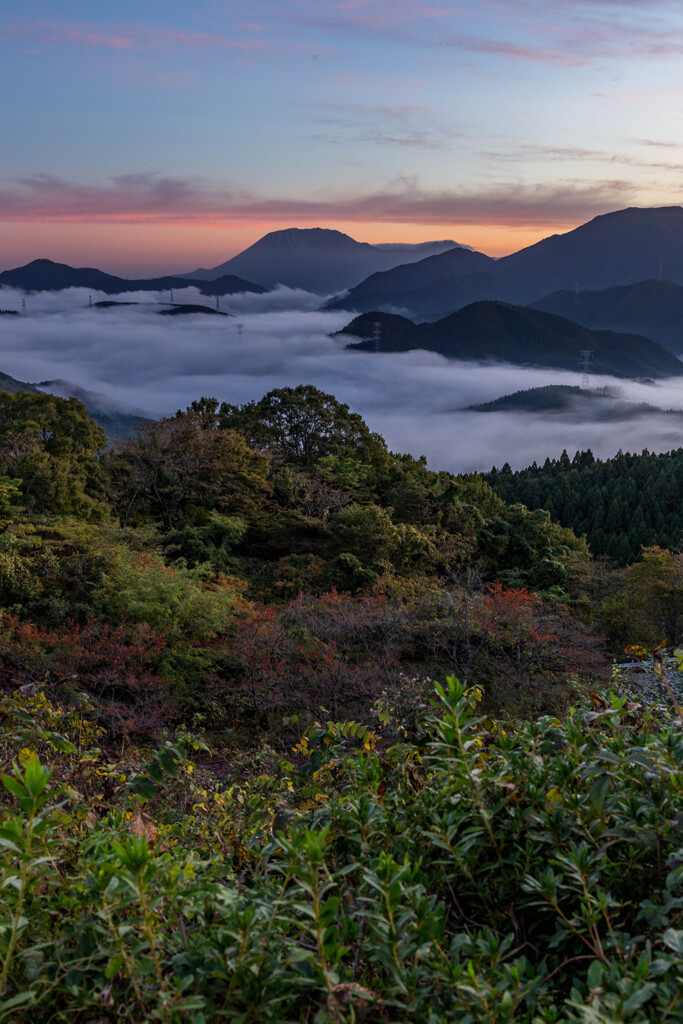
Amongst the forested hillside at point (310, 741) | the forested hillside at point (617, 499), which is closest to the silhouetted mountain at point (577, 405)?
the forested hillside at point (617, 499)

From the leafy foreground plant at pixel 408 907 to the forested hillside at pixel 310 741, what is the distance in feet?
0.03

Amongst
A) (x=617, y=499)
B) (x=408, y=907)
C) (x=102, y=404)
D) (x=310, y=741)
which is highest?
(x=408, y=907)

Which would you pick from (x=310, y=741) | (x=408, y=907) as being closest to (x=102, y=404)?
(x=310, y=741)

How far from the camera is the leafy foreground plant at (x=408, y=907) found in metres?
1.25

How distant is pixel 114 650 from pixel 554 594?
1197 cm

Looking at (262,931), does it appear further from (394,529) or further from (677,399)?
(677,399)

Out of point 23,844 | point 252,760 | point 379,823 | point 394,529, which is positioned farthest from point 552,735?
point 394,529

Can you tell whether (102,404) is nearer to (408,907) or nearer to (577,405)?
(577,405)

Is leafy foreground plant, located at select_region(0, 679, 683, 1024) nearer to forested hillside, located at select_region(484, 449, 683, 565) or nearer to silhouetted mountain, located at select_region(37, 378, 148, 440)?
Result: forested hillside, located at select_region(484, 449, 683, 565)

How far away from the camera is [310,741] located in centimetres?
284

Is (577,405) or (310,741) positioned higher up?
(577,405)

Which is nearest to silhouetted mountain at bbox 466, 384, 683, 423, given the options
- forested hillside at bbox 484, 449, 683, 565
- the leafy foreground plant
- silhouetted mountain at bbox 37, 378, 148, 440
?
silhouetted mountain at bbox 37, 378, 148, 440

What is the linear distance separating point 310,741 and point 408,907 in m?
1.44

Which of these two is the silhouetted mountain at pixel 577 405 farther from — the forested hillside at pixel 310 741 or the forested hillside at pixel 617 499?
the forested hillside at pixel 310 741
